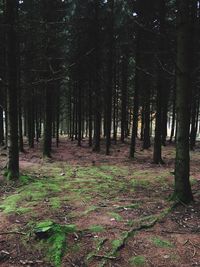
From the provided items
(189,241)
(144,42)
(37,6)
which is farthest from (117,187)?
(37,6)

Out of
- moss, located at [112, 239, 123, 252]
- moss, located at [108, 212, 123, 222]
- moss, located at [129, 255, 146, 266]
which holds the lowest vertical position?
moss, located at [129, 255, 146, 266]

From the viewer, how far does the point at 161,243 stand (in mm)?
5816

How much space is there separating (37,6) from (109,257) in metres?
17.1

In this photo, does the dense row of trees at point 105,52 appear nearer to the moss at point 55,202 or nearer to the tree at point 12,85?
the tree at point 12,85

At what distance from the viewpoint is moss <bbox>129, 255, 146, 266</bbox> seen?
5.14 meters

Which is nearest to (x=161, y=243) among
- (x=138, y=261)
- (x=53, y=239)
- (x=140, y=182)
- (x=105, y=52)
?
(x=138, y=261)

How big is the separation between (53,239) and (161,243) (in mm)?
2094

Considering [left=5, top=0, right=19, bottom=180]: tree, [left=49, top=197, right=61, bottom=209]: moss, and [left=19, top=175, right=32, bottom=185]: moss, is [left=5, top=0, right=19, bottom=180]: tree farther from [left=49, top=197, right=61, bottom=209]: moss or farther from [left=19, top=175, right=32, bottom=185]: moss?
[left=49, top=197, right=61, bottom=209]: moss

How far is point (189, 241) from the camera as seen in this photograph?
5.90 metres

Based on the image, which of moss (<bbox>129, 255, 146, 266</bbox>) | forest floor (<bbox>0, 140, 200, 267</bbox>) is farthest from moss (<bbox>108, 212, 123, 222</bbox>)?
moss (<bbox>129, 255, 146, 266</bbox>)

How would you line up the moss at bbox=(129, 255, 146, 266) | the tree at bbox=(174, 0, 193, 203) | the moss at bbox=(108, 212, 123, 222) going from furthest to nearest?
the tree at bbox=(174, 0, 193, 203) → the moss at bbox=(108, 212, 123, 222) → the moss at bbox=(129, 255, 146, 266)

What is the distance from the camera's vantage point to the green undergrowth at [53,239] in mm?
5311

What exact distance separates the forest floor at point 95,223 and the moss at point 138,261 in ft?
0.06

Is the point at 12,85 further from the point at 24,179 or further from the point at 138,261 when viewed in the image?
the point at 138,261
